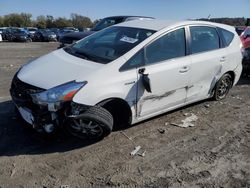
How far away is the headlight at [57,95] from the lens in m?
3.82

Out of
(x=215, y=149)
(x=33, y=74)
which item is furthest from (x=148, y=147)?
(x=33, y=74)

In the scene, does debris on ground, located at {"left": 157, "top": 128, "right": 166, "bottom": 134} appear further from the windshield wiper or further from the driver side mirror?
the windshield wiper

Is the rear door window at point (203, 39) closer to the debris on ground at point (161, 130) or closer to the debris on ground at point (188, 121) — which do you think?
the debris on ground at point (188, 121)

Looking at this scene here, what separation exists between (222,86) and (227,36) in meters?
1.00

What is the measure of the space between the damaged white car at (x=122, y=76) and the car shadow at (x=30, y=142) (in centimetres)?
24

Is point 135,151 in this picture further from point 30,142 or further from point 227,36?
point 227,36

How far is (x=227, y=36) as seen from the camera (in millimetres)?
6125

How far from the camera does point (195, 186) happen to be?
3.42 meters

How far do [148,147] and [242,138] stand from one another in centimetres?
152

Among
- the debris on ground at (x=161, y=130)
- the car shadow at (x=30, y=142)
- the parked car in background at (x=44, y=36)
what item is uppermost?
the car shadow at (x=30, y=142)

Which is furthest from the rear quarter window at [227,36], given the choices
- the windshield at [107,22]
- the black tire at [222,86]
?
the windshield at [107,22]

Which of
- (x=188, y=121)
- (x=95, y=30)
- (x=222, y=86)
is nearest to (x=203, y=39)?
(x=222, y=86)

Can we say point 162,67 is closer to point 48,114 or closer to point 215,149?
point 215,149

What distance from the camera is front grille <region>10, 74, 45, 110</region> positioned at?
13.0ft
